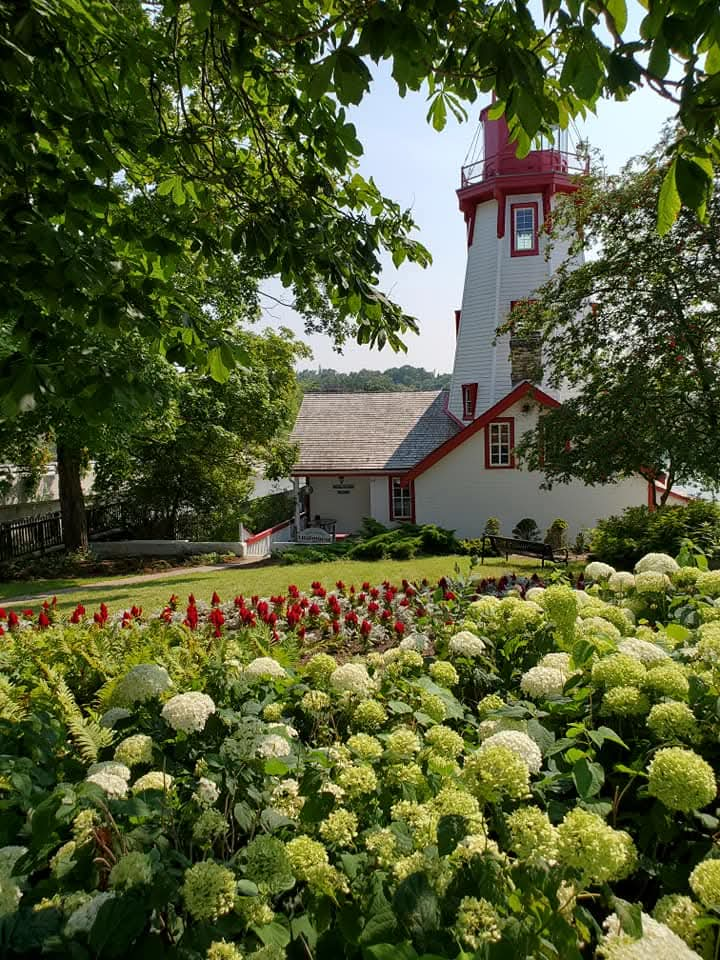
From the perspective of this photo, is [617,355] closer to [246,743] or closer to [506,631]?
[506,631]

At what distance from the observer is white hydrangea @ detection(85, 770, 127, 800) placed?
1939 mm

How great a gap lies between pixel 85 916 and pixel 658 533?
13.2 m

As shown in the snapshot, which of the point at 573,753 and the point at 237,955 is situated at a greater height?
the point at 573,753

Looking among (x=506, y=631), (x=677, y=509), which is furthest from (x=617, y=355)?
(x=506, y=631)

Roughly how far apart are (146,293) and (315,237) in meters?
1.08

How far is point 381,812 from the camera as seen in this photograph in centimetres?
192

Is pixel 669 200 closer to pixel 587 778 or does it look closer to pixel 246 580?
pixel 587 778

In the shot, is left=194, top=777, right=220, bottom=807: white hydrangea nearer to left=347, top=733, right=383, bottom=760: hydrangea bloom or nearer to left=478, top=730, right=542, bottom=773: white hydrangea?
left=347, top=733, right=383, bottom=760: hydrangea bloom

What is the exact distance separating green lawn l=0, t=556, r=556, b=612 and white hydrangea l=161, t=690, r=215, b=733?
9.32 m

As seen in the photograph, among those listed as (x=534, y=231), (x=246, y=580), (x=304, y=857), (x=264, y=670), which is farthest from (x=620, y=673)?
(x=534, y=231)

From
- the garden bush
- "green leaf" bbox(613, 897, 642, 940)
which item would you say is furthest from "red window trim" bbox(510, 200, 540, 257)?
"green leaf" bbox(613, 897, 642, 940)

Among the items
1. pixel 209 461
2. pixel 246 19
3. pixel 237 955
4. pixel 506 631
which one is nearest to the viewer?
pixel 237 955

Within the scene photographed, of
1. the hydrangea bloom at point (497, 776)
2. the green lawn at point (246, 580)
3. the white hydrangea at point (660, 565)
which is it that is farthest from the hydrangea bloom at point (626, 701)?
the green lawn at point (246, 580)

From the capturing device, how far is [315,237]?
362cm
